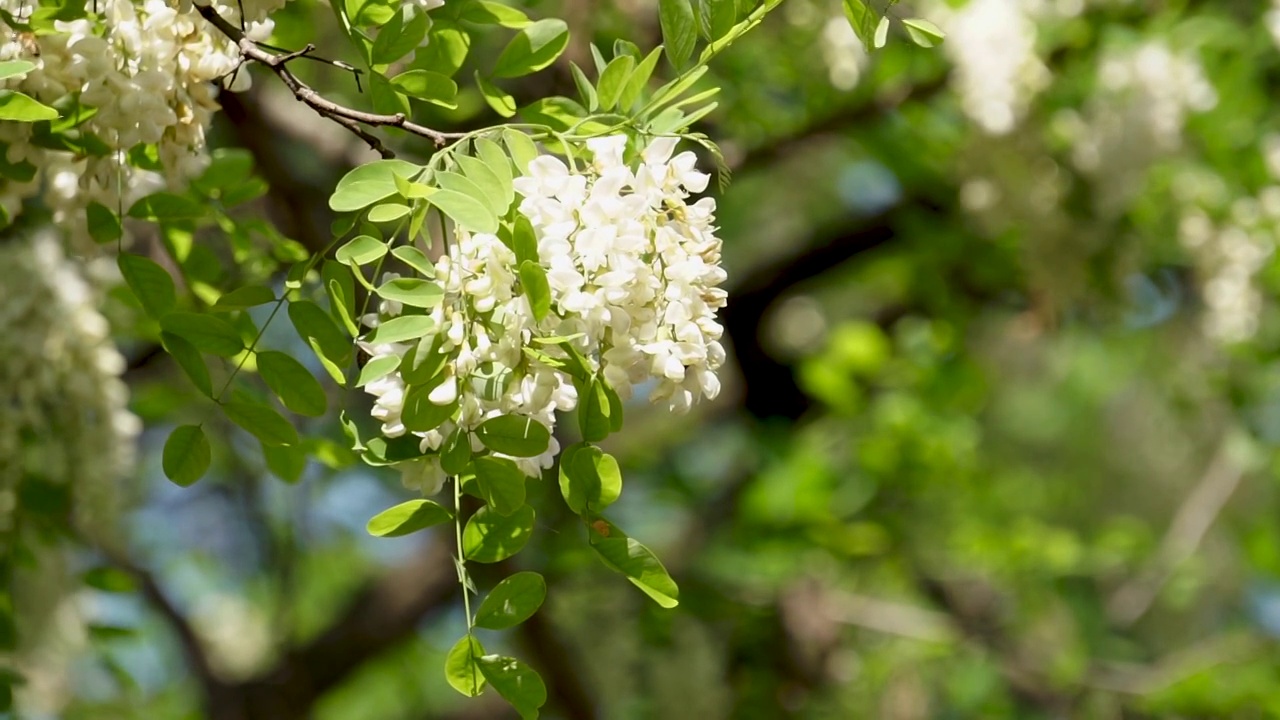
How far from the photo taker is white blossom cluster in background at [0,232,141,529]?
1.37 m

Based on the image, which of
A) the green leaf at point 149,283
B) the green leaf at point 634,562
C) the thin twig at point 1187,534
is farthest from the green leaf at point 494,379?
the thin twig at point 1187,534

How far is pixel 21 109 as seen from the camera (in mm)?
745

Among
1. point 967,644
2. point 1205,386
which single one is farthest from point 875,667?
point 1205,386

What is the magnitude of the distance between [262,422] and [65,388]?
2.32 feet

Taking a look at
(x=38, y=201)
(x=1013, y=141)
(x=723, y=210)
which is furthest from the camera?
(x=723, y=210)

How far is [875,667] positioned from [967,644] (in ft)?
0.68

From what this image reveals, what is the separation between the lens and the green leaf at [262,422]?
80 centimetres

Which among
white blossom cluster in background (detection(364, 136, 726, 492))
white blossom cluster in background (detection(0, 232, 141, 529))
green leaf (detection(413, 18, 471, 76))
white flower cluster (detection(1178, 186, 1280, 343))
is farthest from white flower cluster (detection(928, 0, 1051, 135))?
white blossom cluster in background (detection(364, 136, 726, 492))

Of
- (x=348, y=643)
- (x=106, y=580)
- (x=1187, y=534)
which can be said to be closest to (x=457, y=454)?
(x=106, y=580)

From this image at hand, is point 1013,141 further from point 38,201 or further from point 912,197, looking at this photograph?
point 38,201

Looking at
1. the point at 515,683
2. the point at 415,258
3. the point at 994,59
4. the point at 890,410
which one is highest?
the point at 415,258

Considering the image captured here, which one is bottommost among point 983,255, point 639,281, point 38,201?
point 983,255

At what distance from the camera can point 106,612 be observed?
2740 millimetres

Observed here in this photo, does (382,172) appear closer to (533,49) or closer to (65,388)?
(533,49)
